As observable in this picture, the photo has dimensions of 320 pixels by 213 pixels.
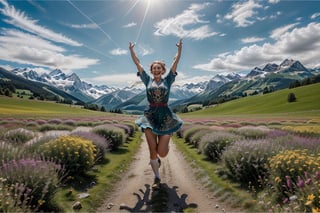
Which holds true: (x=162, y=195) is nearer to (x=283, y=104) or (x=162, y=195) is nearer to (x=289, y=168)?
(x=289, y=168)

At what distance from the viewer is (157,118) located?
31.8ft

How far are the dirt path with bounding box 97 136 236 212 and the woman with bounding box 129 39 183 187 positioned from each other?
2.58ft

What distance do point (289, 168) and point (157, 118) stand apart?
4.77 meters

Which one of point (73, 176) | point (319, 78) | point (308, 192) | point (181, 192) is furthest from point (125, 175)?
point (319, 78)

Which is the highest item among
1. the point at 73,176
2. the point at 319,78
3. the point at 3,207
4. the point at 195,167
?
the point at 319,78

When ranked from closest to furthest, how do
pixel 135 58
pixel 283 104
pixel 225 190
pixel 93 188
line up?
pixel 225 190 < pixel 93 188 < pixel 135 58 < pixel 283 104

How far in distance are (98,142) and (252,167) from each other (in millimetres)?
8324

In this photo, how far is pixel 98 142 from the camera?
14.1 m

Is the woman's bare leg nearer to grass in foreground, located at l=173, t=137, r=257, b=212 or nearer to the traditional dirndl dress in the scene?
the traditional dirndl dress

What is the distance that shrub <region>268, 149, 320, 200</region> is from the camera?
21.7 ft

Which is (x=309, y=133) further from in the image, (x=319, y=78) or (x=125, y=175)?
(x=319, y=78)

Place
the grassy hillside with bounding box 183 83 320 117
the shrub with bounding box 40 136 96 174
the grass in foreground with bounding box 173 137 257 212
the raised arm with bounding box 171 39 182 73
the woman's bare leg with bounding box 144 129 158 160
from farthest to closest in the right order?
the grassy hillside with bounding box 183 83 320 117
the raised arm with bounding box 171 39 182 73
the shrub with bounding box 40 136 96 174
the woman's bare leg with bounding box 144 129 158 160
the grass in foreground with bounding box 173 137 257 212

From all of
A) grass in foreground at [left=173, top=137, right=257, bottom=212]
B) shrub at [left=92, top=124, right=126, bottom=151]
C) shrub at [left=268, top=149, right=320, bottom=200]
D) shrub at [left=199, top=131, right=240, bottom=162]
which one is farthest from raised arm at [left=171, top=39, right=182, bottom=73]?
shrub at [left=92, top=124, right=126, bottom=151]

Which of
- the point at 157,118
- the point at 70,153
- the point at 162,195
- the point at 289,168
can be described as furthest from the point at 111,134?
the point at 289,168
